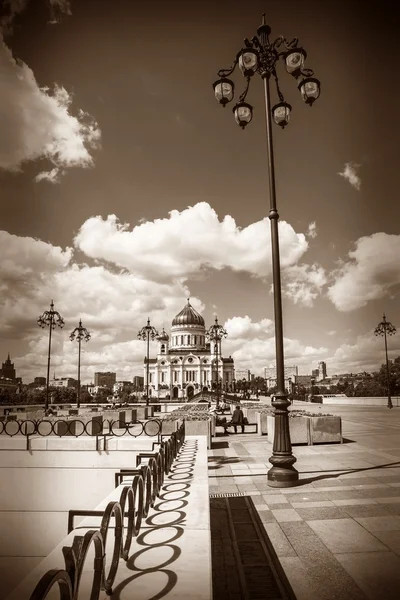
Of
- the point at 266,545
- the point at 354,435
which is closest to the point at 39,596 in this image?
the point at 266,545

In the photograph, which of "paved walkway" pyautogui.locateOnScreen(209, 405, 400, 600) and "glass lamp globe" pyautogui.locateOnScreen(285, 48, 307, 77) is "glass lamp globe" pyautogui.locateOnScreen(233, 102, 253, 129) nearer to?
"glass lamp globe" pyautogui.locateOnScreen(285, 48, 307, 77)

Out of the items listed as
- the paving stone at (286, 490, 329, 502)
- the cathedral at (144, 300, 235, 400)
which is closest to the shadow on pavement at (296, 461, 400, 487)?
the paving stone at (286, 490, 329, 502)

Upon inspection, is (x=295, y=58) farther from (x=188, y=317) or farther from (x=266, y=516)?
(x=188, y=317)

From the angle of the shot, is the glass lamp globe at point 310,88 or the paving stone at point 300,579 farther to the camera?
the glass lamp globe at point 310,88

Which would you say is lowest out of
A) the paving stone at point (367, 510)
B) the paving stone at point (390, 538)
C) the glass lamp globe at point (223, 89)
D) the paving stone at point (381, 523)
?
the paving stone at point (367, 510)

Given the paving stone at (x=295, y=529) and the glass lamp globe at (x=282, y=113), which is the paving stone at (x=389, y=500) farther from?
the glass lamp globe at (x=282, y=113)

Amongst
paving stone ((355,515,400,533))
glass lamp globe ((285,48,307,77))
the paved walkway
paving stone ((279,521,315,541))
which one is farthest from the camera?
glass lamp globe ((285,48,307,77))

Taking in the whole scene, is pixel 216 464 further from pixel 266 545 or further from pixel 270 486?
pixel 266 545

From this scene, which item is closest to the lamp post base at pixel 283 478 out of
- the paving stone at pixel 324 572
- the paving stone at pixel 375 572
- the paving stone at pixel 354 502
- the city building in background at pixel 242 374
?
the paving stone at pixel 354 502
